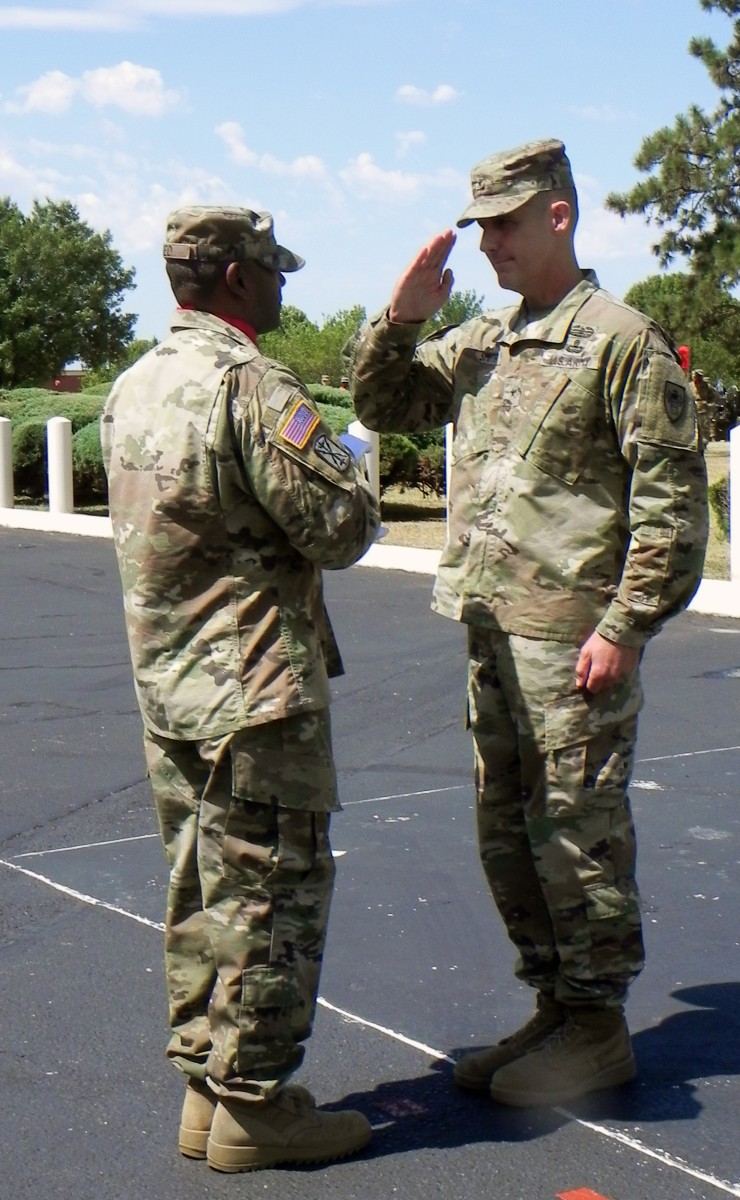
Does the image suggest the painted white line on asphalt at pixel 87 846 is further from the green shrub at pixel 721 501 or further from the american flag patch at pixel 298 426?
the green shrub at pixel 721 501

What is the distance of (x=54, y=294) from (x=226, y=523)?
57.1 meters

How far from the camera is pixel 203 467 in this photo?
311cm

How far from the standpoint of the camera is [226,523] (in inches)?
124

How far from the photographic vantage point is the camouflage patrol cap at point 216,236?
10.2 ft

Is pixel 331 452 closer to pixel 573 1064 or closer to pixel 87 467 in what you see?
pixel 573 1064

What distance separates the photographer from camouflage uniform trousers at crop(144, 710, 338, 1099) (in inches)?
124

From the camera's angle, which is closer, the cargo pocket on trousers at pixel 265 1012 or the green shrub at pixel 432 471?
the cargo pocket on trousers at pixel 265 1012

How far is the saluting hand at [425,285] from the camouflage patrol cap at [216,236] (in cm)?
48

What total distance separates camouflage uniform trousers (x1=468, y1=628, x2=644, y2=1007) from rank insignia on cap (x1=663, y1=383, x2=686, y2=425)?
572 mm

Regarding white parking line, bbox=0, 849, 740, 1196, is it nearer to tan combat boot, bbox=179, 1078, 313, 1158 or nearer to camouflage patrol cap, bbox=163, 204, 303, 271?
tan combat boot, bbox=179, 1078, 313, 1158

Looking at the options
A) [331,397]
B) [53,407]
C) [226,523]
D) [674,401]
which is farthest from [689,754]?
[53,407]

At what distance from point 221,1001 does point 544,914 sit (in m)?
0.89

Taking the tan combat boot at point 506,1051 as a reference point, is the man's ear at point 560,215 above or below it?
above

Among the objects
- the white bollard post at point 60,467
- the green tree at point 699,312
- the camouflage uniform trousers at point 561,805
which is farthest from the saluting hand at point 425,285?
the green tree at point 699,312
